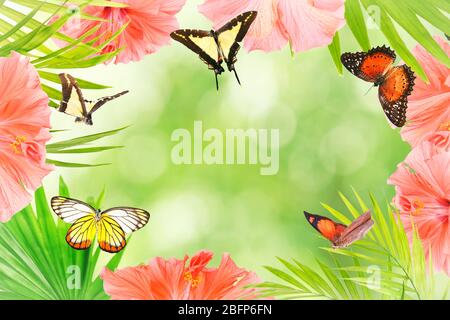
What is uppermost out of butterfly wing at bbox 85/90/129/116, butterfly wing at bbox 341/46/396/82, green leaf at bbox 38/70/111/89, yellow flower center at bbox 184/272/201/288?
butterfly wing at bbox 341/46/396/82

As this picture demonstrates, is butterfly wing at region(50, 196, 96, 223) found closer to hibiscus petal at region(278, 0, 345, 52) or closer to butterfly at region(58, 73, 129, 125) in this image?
butterfly at region(58, 73, 129, 125)

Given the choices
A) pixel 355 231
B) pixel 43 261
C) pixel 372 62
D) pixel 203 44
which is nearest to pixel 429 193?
pixel 355 231

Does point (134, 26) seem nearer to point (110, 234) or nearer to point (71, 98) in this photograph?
point (71, 98)

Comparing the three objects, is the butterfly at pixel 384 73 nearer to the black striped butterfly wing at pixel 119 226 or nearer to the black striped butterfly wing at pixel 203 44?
the black striped butterfly wing at pixel 203 44

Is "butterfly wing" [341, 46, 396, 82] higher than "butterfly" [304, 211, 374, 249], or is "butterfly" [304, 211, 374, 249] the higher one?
"butterfly wing" [341, 46, 396, 82]

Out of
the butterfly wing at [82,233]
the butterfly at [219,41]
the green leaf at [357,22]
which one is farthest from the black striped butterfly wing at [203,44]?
the butterfly wing at [82,233]

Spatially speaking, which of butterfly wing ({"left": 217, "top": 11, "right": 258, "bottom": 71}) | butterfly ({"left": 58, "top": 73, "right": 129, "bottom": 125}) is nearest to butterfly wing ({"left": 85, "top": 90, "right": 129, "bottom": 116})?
butterfly ({"left": 58, "top": 73, "right": 129, "bottom": 125})
